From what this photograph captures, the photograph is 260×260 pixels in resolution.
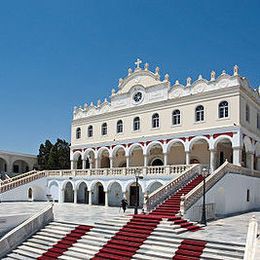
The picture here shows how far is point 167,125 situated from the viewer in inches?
1230

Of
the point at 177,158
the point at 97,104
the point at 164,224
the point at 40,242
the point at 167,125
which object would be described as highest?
the point at 97,104

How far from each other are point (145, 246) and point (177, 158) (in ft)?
61.1

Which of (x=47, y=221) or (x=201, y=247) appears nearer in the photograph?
(x=201, y=247)

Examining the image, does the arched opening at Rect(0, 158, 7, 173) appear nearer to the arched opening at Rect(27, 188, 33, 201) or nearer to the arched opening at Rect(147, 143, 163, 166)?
the arched opening at Rect(27, 188, 33, 201)

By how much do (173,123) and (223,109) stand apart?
4.93m

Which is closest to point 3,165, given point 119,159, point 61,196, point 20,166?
point 20,166

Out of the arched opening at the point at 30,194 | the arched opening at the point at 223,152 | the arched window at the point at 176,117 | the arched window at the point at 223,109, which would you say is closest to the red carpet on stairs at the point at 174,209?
the arched window at the point at 223,109

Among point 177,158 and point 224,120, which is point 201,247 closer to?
point 224,120

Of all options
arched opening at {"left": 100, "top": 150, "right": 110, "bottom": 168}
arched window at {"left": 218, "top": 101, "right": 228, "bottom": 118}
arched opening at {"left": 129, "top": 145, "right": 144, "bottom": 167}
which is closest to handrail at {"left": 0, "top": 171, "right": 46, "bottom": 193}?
arched opening at {"left": 100, "top": 150, "right": 110, "bottom": 168}

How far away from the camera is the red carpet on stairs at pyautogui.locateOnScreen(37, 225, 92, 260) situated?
15977 mm

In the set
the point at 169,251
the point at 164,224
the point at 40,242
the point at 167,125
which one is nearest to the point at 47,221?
the point at 40,242

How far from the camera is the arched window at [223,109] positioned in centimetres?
2766

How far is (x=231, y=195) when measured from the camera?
81.9ft

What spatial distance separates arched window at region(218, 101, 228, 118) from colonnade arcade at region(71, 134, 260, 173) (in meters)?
1.69
